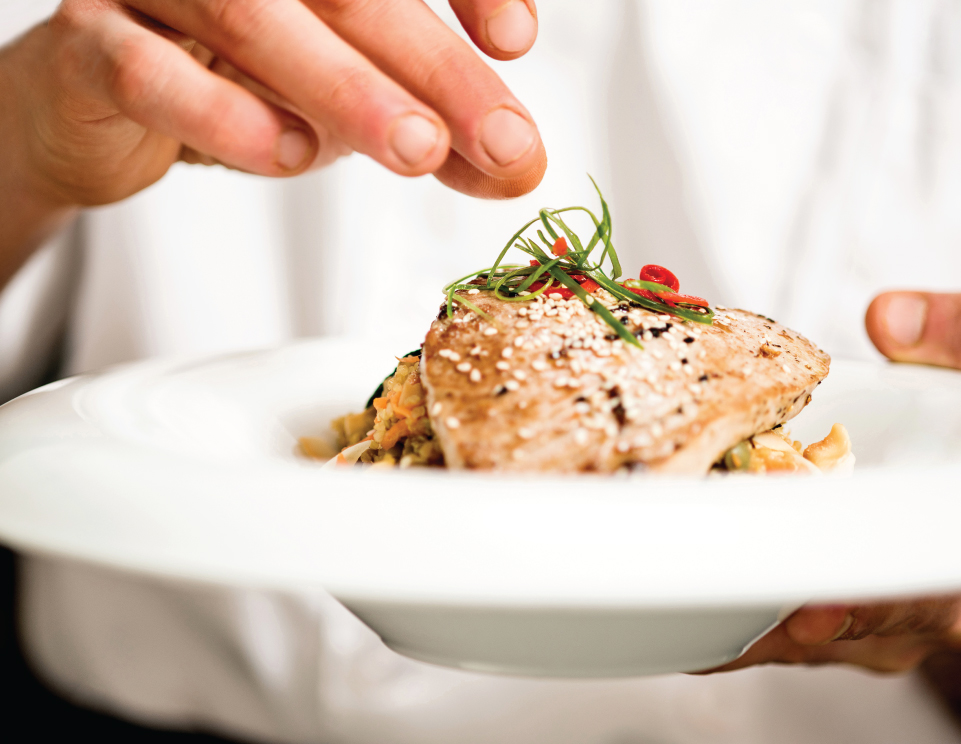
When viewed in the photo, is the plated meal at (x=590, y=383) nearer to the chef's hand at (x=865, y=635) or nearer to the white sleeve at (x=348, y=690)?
the chef's hand at (x=865, y=635)

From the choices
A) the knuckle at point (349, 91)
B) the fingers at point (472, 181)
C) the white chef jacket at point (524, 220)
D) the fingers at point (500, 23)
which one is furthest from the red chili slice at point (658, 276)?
the white chef jacket at point (524, 220)

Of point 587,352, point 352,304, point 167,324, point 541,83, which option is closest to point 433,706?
point 352,304

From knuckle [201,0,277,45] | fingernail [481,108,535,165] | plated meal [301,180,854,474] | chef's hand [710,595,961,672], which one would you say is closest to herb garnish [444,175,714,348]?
plated meal [301,180,854,474]

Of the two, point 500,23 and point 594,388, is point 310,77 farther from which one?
point 594,388

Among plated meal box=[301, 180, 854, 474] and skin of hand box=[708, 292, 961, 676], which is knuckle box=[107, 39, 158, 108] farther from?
skin of hand box=[708, 292, 961, 676]

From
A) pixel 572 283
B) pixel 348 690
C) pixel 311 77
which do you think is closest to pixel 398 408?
pixel 572 283

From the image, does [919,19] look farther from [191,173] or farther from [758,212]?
[191,173]

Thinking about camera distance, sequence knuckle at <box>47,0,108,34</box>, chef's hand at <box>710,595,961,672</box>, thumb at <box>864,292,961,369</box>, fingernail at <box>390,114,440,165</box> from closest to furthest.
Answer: fingernail at <box>390,114,440,165</box>, knuckle at <box>47,0,108,34</box>, chef's hand at <box>710,595,961,672</box>, thumb at <box>864,292,961,369</box>
